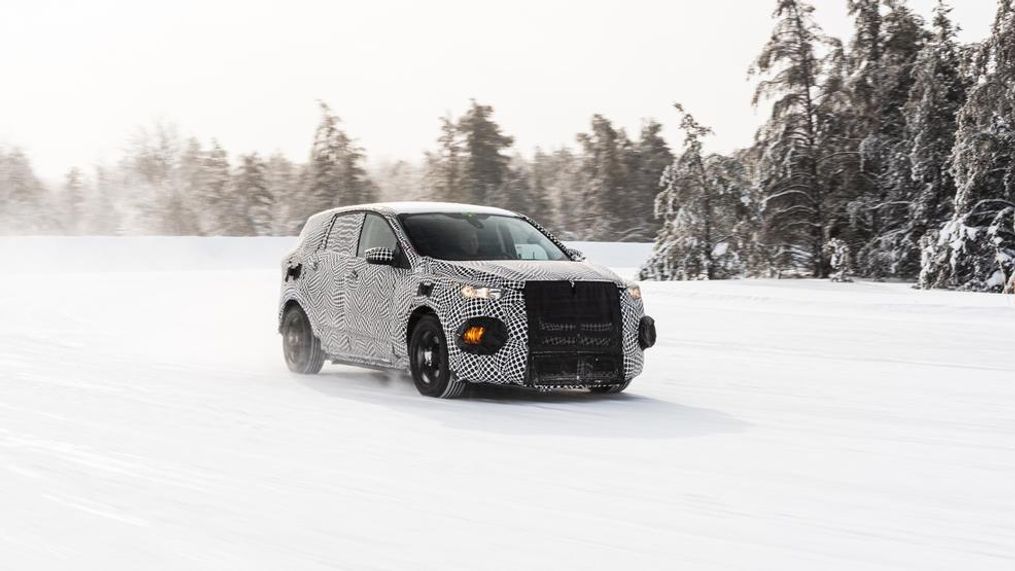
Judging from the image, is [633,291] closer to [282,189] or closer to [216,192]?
[216,192]

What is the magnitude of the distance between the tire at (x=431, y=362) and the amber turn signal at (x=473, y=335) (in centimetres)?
24

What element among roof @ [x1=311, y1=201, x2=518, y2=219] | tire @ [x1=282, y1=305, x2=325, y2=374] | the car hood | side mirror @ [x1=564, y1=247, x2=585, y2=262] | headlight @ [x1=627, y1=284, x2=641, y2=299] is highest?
roof @ [x1=311, y1=201, x2=518, y2=219]

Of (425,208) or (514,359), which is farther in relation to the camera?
(425,208)

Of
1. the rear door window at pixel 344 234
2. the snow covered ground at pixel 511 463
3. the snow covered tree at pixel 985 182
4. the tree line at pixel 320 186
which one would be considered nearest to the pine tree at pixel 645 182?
the tree line at pixel 320 186

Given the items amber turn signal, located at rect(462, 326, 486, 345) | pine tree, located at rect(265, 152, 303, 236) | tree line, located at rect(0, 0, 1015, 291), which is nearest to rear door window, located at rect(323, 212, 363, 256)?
amber turn signal, located at rect(462, 326, 486, 345)

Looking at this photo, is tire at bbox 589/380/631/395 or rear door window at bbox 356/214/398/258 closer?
tire at bbox 589/380/631/395

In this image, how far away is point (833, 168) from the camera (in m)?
39.7

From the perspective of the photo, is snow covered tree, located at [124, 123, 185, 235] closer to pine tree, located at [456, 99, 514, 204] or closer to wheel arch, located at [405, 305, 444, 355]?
pine tree, located at [456, 99, 514, 204]

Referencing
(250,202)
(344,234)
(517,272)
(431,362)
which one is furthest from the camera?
(250,202)

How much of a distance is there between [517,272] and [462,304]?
0.53 metres

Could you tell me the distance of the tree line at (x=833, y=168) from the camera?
3731cm

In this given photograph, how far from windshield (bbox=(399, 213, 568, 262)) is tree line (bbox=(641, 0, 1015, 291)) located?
24950mm

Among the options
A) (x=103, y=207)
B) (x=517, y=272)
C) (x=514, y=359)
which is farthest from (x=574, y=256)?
(x=103, y=207)

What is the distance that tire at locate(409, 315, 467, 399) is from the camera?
11.1 metres
